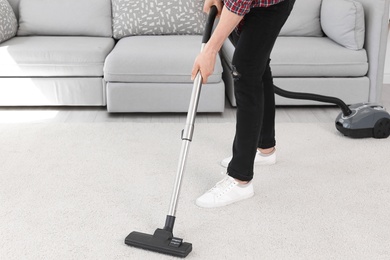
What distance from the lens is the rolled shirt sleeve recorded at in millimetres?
2100

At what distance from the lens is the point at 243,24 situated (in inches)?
91.0

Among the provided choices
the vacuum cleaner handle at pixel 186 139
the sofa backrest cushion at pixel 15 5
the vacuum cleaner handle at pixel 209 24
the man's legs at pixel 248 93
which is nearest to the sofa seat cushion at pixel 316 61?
the man's legs at pixel 248 93

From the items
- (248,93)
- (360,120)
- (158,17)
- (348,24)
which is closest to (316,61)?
(348,24)

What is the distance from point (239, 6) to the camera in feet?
6.91

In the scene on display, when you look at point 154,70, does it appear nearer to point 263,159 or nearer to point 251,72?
point 263,159

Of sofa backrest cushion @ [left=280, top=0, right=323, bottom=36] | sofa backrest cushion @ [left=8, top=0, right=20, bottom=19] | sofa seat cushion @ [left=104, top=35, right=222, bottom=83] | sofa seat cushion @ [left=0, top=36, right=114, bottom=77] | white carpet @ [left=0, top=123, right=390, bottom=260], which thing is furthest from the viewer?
sofa backrest cushion @ [left=8, top=0, right=20, bottom=19]

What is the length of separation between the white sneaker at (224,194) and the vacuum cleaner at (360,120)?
2.88 feet

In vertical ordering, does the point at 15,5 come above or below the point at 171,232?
above

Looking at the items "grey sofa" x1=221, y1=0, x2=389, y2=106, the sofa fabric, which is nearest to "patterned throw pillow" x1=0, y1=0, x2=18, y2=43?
the sofa fabric

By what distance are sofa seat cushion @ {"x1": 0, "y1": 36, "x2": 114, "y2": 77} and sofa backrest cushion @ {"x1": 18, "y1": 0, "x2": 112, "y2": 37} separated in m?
0.38

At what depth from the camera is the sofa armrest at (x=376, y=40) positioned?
3662mm

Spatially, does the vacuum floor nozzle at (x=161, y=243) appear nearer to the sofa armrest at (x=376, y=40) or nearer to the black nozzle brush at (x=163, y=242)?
the black nozzle brush at (x=163, y=242)

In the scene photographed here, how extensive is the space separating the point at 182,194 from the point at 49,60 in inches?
56.1

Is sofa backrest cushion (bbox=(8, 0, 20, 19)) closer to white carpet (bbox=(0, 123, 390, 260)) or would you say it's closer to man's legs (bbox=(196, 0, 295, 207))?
white carpet (bbox=(0, 123, 390, 260))
